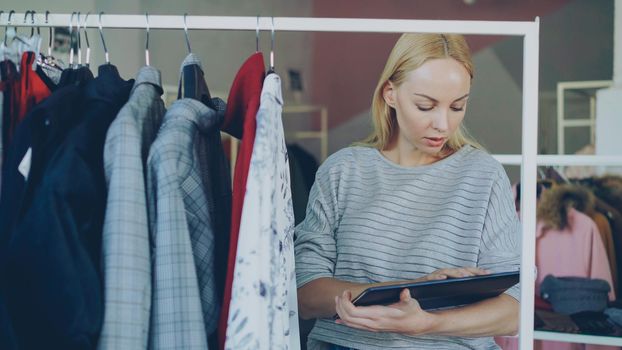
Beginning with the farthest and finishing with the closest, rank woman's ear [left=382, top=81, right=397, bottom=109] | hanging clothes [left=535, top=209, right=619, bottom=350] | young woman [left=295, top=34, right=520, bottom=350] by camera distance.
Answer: hanging clothes [left=535, top=209, right=619, bottom=350]
woman's ear [left=382, top=81, right=397, bottom=109]
young woman [left=295, top=34, right=520, bottom=350]

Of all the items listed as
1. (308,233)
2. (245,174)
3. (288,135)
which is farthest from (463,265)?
(288,135)

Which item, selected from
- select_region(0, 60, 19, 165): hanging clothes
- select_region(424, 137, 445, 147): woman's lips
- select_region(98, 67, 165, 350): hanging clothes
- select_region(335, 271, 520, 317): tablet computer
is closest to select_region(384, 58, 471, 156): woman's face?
select_region(424, 137, 445, 147): woman's lips

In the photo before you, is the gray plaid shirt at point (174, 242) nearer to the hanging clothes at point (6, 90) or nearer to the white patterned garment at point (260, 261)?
the white patterned garment at point (260, 261)

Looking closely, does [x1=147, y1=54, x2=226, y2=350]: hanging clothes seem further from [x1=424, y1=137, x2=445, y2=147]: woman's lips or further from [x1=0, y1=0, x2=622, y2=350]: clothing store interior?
[x1=424, y1=137, x2=445, y2=147]: woman's lips

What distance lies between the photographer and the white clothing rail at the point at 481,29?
1.13 m

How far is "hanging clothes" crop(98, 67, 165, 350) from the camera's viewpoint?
97 cm

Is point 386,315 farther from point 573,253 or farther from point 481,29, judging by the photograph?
point 573,253

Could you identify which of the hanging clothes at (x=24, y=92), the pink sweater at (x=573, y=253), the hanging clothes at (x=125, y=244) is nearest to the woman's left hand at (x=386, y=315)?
the hanging clothes at (x=125, y=244)

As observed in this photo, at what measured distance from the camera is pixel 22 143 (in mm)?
1013

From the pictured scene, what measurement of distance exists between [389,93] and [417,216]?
29 centimetres

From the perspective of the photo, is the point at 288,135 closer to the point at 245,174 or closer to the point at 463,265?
Result: the point at 463,265

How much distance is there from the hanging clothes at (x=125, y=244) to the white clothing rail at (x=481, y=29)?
0.22 m

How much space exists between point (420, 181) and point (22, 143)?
832 millimetres

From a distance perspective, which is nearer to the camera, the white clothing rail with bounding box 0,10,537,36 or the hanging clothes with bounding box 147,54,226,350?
the hanging clothes with bounding box 147,54,226,350
